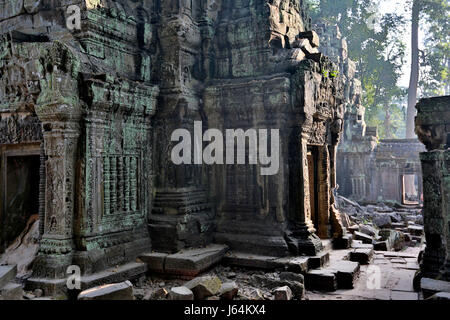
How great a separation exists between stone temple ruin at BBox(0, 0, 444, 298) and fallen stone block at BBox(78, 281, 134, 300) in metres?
0.61

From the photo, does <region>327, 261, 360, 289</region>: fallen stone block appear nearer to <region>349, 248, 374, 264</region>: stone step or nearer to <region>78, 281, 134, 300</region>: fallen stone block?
<region>349, 248, 374, 264</region>: stone step

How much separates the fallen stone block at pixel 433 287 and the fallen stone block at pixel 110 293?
11.7 feet

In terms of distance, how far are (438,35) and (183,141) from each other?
2509 cm

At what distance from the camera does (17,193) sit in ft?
19.4

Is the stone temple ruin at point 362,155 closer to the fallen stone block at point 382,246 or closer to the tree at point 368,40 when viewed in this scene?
the tree at point 368,40

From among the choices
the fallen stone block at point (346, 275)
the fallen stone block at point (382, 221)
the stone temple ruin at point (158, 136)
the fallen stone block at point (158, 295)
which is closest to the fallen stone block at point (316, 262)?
the stone temple ruin at point (158, 136)

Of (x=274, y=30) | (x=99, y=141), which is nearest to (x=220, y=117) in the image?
(x=274, y=30)

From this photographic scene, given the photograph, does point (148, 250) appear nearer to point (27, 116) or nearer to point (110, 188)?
point (110, 188)

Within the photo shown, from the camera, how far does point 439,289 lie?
444 cm

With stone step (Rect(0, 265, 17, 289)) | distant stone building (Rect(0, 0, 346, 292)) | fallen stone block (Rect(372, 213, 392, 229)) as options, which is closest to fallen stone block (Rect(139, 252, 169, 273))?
distant stone building (Rect(0, 0, 346, 292))

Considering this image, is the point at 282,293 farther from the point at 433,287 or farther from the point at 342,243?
the point at 342,243

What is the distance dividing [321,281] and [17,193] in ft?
16.1

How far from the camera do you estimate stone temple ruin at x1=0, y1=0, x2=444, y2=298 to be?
4.84 m

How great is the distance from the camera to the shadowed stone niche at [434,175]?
5.10m
